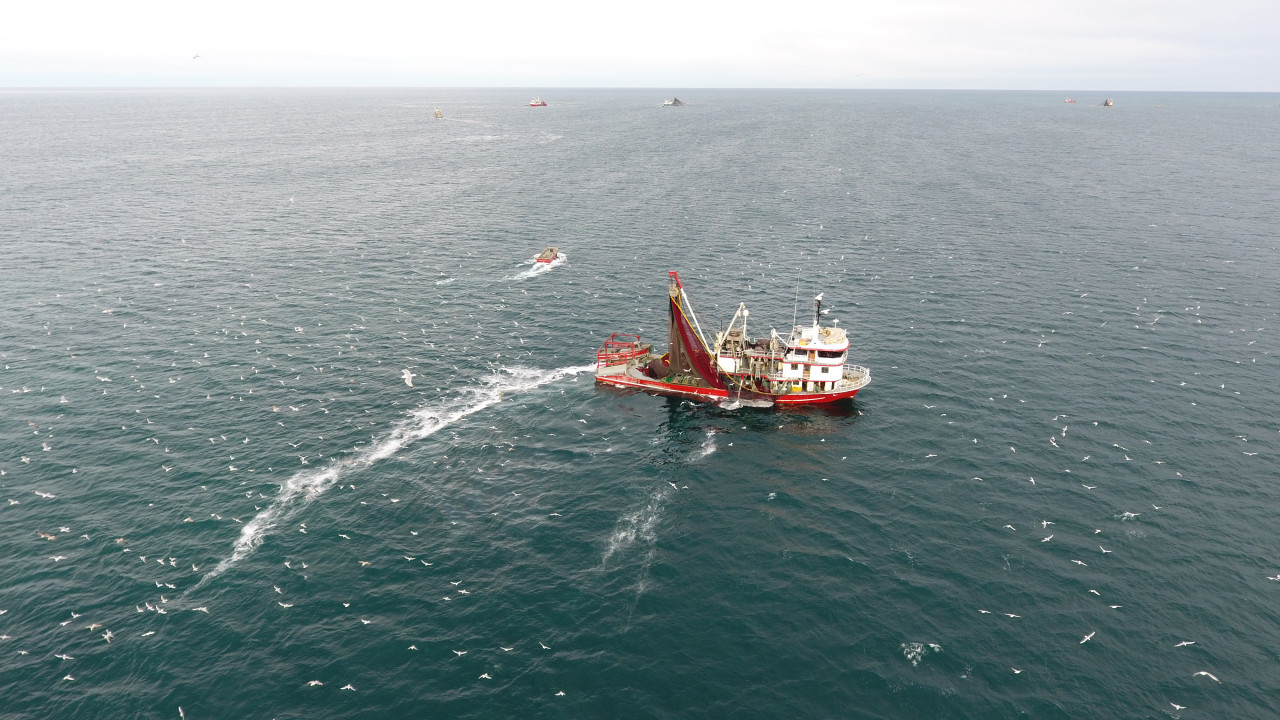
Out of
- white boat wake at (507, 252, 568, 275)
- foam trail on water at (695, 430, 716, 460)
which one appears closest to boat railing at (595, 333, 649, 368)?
foam trail on water at (695, 430, 716, 460)

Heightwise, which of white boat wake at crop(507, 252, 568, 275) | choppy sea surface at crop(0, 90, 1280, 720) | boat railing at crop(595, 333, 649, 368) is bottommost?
choppy sea surface at crop(0, 90, 1280, 720)

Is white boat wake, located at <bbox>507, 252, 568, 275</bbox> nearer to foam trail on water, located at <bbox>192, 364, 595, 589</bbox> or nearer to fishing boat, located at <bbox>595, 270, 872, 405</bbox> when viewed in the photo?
foam trail on water, located at <bbox>192, 364, 595, 589</bbox>

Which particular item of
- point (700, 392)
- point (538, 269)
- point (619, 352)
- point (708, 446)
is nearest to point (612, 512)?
point (708, 446)

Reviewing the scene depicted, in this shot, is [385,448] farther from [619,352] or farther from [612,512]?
[619,352]

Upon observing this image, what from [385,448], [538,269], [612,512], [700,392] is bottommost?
[612,512]

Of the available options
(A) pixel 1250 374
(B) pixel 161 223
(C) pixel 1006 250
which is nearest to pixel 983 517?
(A) pixel 1250 374

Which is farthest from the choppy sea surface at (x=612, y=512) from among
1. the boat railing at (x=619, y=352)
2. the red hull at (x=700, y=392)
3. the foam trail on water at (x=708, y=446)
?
the boat railing at (x=619, y=352)

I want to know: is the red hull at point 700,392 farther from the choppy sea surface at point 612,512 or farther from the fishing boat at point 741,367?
the choppy sea surface at point 612,512
